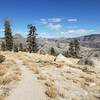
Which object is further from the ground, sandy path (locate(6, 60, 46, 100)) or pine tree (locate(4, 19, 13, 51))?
pine tree (locate(4, 19, 13, 51))

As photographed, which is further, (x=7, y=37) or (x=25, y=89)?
(x=7, y=37)

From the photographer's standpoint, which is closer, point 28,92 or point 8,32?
point 28,92

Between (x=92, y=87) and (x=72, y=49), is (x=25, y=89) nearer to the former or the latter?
(x=92, y=87)

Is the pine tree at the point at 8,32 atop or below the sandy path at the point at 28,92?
atop

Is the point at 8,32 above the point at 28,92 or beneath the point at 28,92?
above

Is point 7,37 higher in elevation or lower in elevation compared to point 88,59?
higher

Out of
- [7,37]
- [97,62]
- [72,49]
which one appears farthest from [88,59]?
[72,49]

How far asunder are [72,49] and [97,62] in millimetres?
68338

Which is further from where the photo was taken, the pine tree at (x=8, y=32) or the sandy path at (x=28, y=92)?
the pine tree at (x=8, y=32)

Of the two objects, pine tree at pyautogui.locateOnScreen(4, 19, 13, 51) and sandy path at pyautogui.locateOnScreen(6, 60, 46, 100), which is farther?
pine tree at pyautogui.locateOnScreen(4, 19, 13, 51)

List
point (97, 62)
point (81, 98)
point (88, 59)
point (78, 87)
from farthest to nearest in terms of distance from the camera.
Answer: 1. point (88, 59)
2. point (97, 62)
3. point (78, 87)
4. point (81, 98)

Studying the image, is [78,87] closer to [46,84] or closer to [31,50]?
[46,84]

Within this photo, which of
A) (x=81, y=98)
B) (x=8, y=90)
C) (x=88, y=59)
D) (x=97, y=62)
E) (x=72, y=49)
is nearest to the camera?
(x=81, y=98)

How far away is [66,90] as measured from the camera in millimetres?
13828
